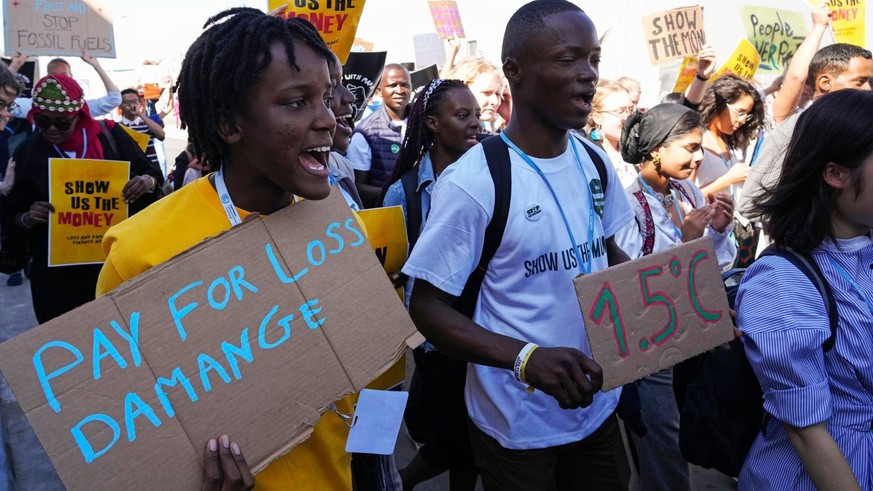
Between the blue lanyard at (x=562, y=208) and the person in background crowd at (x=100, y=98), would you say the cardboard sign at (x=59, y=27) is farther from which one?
the blue lanyard at (x=562, y=208)

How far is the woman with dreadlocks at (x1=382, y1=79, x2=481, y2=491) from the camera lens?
119 inches

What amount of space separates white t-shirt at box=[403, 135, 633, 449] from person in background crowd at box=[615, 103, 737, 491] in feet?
2.98

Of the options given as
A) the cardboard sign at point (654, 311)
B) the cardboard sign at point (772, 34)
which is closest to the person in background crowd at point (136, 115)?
the cardboard sign at point (772, 34)

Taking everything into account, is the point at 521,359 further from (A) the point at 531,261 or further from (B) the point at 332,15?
(B) the point at 332,15

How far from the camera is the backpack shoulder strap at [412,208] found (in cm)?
367

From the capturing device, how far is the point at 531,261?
7.38 feet

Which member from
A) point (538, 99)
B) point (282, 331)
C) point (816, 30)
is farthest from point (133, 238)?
point (816, 30)

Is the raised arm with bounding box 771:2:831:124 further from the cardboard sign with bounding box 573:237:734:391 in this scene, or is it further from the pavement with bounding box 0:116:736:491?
the cardboard sign with bounding box 573:237:734:391

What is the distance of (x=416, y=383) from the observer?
3191mm

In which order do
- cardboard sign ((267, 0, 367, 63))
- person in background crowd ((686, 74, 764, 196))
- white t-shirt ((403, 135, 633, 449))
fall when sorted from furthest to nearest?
person in background crowd ((686, 74, 764, 196)) < cardboard sign ((267, 0, 367, 63)) < white t-shirt ((403, 135, 633, 449))

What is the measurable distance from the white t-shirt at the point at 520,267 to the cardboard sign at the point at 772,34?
551 centimetres

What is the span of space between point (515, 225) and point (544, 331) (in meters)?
0.33

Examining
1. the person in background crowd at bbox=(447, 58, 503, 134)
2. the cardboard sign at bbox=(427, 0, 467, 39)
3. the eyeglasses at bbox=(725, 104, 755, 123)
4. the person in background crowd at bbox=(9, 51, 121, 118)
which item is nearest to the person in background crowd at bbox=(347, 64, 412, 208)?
the person in background crowd at bbox=(447, 58, 503, 134)

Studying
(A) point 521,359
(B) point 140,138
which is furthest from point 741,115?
(B) point 140,138
